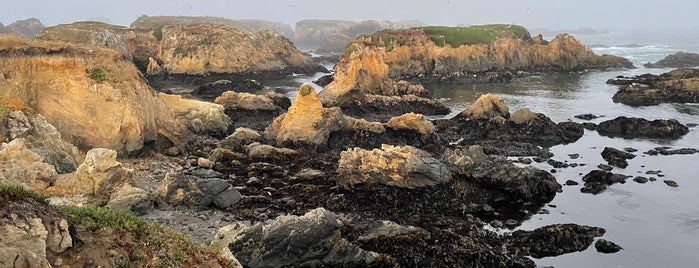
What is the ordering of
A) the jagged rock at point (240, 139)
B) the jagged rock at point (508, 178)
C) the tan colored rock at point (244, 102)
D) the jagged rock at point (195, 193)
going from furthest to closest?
1. the tan colored rock at point (244, 102)
2. the jagged rock at point (240, 139)
3. the jagged rock at point (508, 178)
4. the jagged rock at point (195, 193)

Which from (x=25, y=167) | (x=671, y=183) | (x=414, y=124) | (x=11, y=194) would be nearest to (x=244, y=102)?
(x=414, y=124)

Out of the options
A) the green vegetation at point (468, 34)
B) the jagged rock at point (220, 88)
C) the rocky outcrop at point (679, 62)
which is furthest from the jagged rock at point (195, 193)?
the rocky outcrop at point (679, 62)

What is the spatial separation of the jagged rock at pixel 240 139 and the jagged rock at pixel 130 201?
537 inches

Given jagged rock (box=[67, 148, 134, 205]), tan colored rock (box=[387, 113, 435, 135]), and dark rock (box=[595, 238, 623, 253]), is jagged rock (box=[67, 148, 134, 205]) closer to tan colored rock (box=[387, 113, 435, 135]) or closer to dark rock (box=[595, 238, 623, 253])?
dark rock (box=[595, 238, 623, 253])

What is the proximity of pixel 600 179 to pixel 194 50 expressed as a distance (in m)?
70.2

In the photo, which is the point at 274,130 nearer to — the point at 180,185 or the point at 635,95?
the point at 180,185

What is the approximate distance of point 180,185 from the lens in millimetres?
26531

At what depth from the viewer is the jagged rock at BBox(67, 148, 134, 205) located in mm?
23969

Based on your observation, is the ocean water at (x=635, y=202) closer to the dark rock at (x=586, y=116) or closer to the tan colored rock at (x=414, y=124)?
the dark rock at (x=586, y=116)

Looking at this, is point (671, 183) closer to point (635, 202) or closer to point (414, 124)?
point (635, 202)

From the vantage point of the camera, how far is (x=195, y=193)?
86.7 feet

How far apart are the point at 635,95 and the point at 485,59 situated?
36.5m

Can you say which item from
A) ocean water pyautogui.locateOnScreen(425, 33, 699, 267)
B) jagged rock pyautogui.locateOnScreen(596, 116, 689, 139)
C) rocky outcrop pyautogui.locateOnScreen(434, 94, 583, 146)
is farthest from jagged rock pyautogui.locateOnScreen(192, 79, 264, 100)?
jagged rock pyautogui.locateOnScreen(596, 116, 689, 139)

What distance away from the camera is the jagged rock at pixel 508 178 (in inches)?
1223
